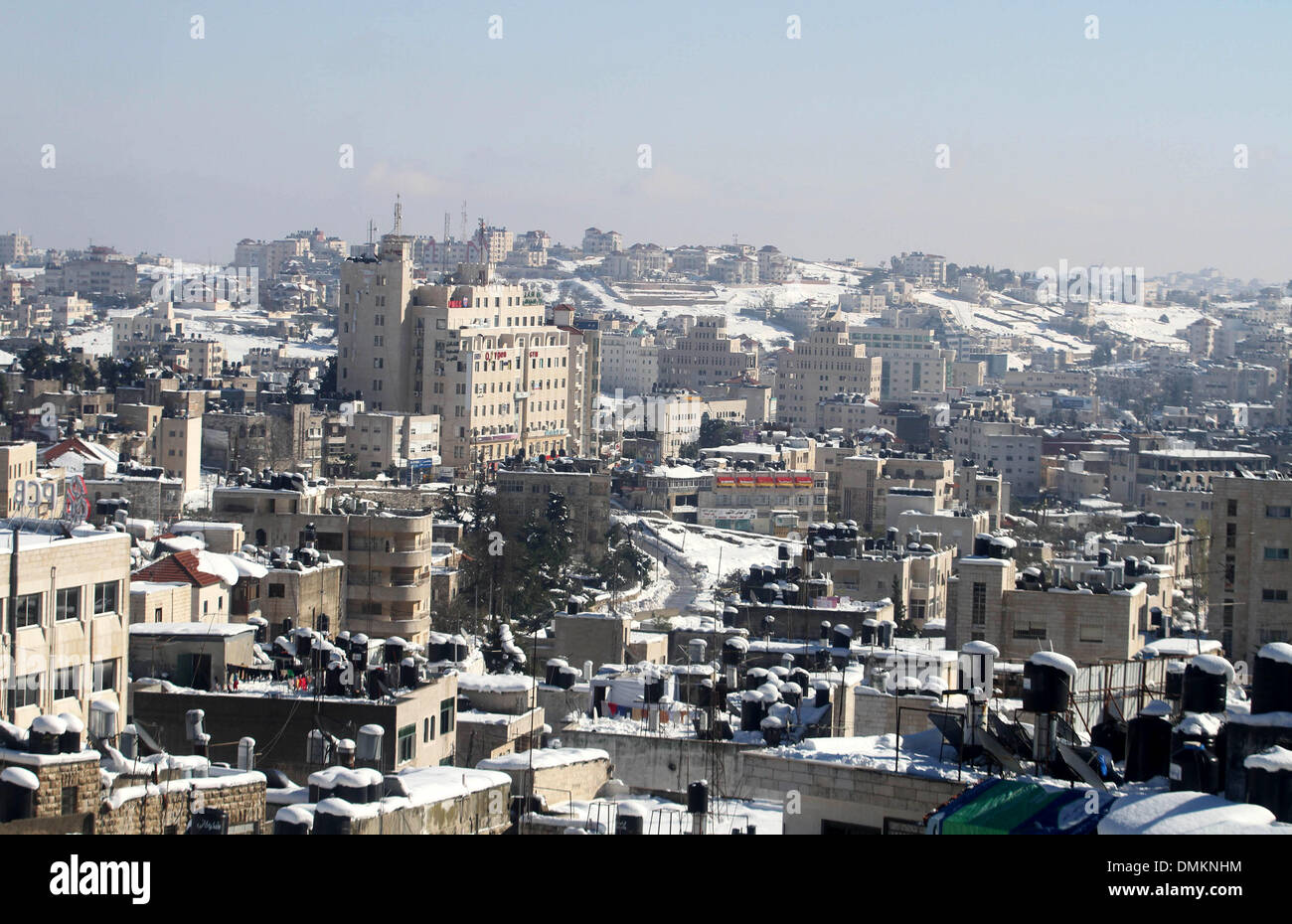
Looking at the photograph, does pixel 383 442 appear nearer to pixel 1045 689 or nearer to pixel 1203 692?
pixel 1203 692

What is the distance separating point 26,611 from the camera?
36.7 feet

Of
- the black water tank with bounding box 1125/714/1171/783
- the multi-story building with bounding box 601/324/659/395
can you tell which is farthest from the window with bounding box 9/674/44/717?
the multi-story building with bounding box 601/324/659/395

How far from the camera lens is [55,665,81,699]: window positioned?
38.0 ft

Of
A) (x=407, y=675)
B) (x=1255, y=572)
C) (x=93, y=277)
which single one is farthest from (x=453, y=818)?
(x=93, y=277)

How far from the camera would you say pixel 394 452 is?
190 ft

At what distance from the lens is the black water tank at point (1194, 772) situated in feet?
25.8

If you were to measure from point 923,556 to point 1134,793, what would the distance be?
2600cm

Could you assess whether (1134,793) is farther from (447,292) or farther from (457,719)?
(447,292)

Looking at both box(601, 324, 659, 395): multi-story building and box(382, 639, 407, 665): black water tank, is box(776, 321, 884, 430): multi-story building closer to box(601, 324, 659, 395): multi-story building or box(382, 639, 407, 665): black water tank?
box(601, 324, 659, 395): multi-story building

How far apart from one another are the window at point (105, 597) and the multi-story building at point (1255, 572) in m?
14.8

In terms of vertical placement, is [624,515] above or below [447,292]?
below

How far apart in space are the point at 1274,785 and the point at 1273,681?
1204 mm

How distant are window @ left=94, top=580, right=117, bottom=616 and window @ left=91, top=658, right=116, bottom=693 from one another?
0.96 ft
